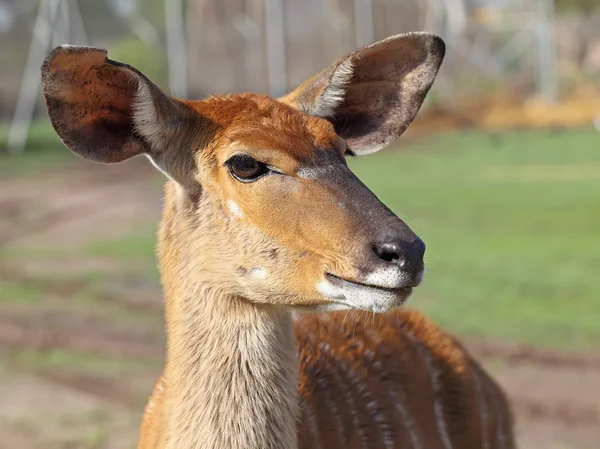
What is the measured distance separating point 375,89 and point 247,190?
81 cm

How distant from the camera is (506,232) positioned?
11680 mm

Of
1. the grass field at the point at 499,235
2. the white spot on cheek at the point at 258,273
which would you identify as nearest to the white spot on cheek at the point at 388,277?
the white spot on cheek at the point at 258,273

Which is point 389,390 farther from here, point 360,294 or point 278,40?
point 278,40

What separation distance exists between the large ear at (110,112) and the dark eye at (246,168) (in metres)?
0.23

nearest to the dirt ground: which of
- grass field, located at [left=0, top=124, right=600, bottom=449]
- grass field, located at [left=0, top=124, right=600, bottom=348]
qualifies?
grass field, located at [left=0, top=124, right=600, bottom=449]

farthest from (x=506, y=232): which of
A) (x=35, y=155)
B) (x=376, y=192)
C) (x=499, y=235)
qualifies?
(x=35, y=155)

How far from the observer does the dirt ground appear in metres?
5.99

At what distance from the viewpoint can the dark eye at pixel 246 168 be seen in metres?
3.09

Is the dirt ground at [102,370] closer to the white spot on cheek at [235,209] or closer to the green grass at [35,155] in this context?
the white spot on cheek at [235,209]

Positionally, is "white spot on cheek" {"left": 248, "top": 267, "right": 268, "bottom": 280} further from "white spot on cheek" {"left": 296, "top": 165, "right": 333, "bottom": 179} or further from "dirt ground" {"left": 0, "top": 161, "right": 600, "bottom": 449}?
"dirt ground" {"left": 0, "top": 161, "right": 600, "bottom": 449}

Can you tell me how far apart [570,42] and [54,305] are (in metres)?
24.0

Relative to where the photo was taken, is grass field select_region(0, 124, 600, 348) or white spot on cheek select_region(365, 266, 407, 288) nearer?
white spot on cheek select_region(365, 266, 407, 288)

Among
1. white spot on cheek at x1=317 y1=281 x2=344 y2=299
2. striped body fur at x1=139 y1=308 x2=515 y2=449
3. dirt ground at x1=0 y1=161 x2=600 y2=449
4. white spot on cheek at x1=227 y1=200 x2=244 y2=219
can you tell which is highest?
white spot on cheek at x1=227 y1=200 x2=244 y2=219

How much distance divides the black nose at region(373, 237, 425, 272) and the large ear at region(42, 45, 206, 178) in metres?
0.85
